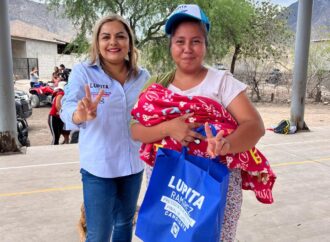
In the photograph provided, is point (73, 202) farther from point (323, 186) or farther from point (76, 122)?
point (323, 186)

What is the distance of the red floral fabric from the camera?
1.54 m

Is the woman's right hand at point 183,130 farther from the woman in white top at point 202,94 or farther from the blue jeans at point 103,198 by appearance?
the blue jeans at point 103,198

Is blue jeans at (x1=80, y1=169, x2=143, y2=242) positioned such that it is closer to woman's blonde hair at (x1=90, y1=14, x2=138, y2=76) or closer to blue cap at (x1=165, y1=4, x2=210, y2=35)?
woman's blonde hair at (x1=90, y1=14, x2=138, y2=76)

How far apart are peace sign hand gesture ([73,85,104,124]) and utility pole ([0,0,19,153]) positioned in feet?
17.1

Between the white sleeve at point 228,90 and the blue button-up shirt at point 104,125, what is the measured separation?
742mm

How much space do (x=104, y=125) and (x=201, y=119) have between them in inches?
30.2

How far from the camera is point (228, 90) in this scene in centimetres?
159

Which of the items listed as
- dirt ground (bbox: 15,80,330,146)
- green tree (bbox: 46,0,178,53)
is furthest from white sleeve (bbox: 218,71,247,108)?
green tree (bbox: 46,0,178,53)

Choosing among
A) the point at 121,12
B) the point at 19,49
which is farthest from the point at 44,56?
the point at 121,12

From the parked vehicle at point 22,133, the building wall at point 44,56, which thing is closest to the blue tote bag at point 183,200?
the parked vehicle at point 22,133

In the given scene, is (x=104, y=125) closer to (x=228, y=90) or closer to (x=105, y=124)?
(x=105, y=124)

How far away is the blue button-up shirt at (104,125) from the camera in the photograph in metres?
2.11

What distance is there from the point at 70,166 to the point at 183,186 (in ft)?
15.3

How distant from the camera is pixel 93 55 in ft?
7.31
